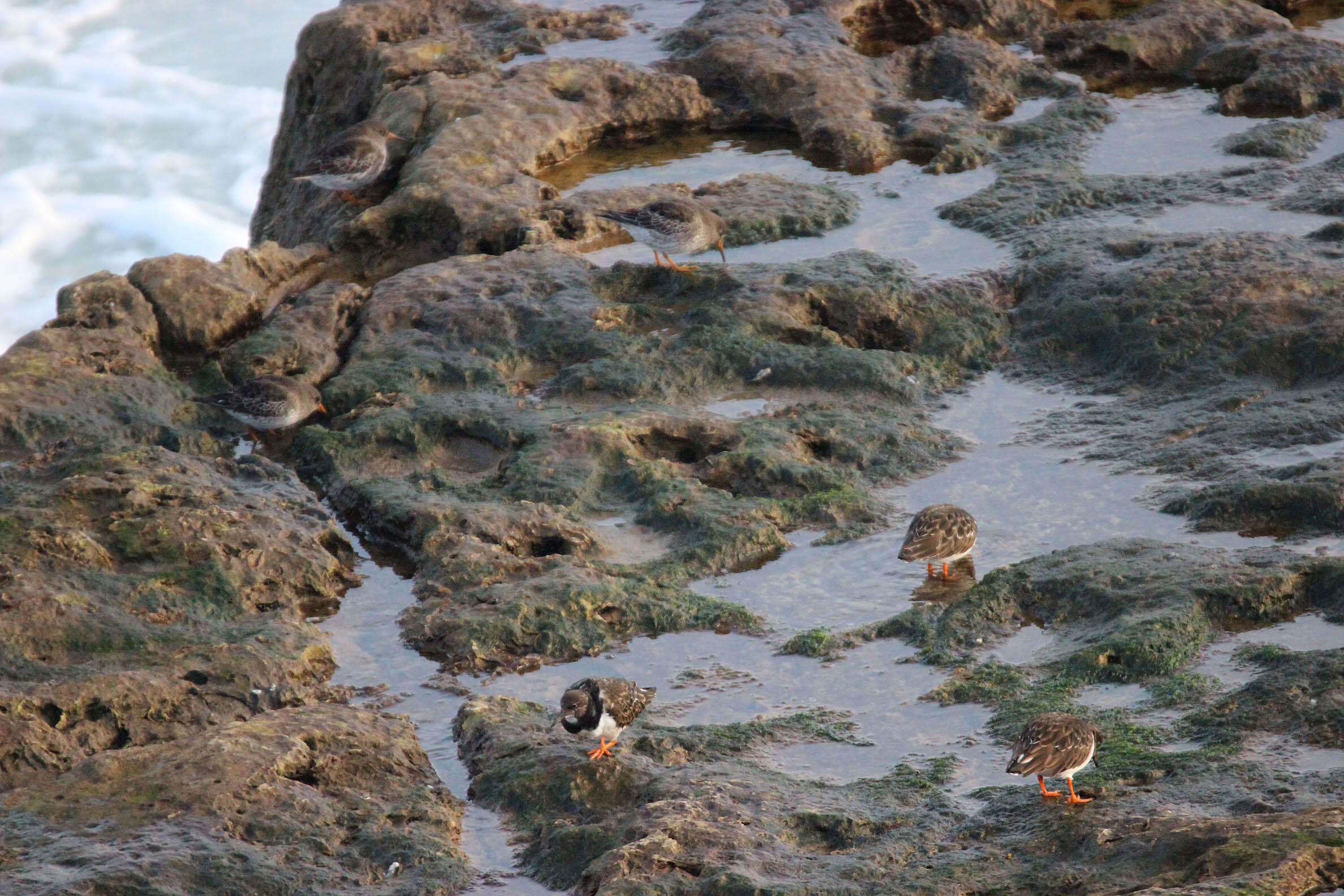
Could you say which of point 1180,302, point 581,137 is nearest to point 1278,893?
point 1180,302

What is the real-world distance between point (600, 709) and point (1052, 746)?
6.08 ft

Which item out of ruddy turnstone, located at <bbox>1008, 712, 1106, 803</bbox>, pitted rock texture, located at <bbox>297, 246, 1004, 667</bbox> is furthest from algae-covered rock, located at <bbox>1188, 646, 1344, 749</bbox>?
pitted rock texture, located at <bbox>297, 246, 1004, 667</bbox>

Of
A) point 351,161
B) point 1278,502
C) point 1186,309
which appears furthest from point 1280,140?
point 351,161

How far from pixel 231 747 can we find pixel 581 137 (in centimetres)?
831

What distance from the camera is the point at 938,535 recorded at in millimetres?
7500

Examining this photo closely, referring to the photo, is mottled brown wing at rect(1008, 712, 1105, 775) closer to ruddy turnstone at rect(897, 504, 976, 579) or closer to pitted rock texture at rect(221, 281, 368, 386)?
ruddy turnstone at rect(897, 504, 976, 579)

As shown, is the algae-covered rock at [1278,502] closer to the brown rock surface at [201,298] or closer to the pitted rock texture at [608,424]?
the pitted rock texture at [608,424]

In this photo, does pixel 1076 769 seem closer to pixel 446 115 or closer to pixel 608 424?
pixel 608 424

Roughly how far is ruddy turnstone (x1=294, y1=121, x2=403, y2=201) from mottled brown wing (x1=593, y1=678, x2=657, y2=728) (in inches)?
267

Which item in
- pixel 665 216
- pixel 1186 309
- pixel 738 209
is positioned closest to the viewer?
pixel 1186 309

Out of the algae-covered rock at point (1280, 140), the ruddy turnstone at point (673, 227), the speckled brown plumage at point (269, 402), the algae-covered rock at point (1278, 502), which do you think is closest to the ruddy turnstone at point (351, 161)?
the ruddy turnstone at point (673, 227)

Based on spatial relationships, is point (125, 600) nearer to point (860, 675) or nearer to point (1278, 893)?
point (860, 675)

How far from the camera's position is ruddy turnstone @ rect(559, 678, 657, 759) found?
5.98m

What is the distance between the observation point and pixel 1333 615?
272 inches
